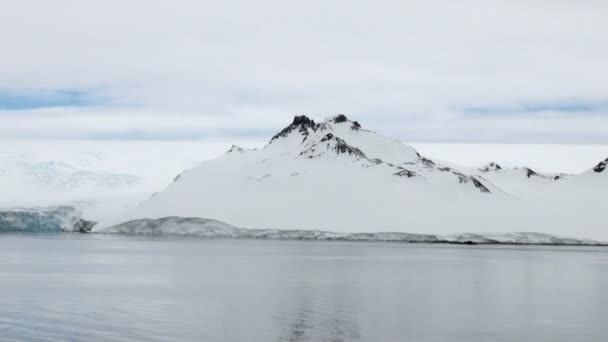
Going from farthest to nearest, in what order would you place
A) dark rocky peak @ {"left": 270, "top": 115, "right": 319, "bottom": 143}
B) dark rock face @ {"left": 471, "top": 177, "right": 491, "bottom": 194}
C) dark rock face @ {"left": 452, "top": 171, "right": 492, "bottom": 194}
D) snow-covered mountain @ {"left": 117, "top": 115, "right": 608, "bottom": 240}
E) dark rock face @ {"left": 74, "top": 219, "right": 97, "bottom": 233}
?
1. dark rocky peak @ {"left": 270, "top": 115, "right": 319, "bottom": 143}
2. dark rock face @ {"left": 452, "top": 171, "right": 492, "bottom": 194}
3. dark rock face @ {"left": 471, "top": 177, "right": 491, "bottom": 194}
4. dark rock face @ {"left": 74, "top": 219, "right": 97, "bottom": 233}
5. snow-covered mountain @ {"left": 117, "top": 115, "right": 608, "bottom": 240}

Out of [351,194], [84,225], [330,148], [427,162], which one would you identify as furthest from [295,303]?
[427,162]

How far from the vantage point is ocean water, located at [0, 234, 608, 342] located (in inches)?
1143

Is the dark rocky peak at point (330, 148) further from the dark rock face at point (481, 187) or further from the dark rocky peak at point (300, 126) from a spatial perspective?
the dark rock face at point (481, 187)

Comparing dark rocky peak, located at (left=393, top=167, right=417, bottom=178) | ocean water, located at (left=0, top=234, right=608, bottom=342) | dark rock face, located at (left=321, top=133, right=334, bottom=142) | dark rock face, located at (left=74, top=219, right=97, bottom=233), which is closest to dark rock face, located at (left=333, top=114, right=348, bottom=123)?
dark rock face, located at (left=321, top=133, right=334, bottom=142)

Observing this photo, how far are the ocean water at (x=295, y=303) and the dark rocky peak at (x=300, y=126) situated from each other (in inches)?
4232

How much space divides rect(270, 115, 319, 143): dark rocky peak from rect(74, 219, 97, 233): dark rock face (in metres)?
42.0

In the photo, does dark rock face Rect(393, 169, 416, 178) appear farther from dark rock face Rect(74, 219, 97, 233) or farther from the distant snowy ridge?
dark rock face Rect(74, 219, 97, 233)

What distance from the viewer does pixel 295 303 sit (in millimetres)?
38250

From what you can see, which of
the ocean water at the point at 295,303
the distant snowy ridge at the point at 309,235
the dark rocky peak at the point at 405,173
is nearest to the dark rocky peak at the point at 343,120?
the dark rocky peak at the point at 405,173

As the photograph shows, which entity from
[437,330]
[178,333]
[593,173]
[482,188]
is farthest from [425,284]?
[593,173]

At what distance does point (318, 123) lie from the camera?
170 metres

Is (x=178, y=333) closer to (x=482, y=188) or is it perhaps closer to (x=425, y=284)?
(x=425, y=284)

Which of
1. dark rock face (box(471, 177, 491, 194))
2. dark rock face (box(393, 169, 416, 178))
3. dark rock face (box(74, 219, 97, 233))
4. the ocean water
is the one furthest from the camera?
dark rock face (box(393, 169, 416, 178))

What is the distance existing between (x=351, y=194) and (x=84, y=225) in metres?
48.4
